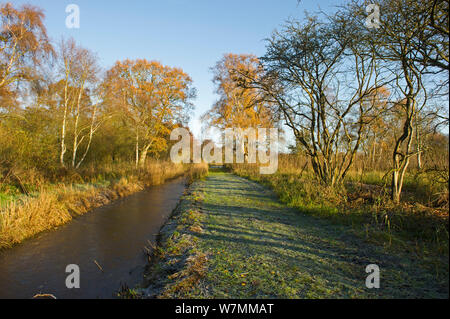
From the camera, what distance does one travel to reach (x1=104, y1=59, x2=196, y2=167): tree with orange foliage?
21.1 m

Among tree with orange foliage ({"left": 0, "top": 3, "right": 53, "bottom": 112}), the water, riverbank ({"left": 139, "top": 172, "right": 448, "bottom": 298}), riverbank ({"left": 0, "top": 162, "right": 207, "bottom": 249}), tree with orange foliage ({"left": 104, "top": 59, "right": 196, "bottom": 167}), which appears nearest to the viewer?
riverbank ({"left": 139, "top": 172, "right": 448, "bottom": 298})

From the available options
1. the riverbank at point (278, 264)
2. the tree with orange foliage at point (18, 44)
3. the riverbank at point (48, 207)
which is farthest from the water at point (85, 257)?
the tree with orange foliage at point (18, 44)

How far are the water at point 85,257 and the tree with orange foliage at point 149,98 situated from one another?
13.9m

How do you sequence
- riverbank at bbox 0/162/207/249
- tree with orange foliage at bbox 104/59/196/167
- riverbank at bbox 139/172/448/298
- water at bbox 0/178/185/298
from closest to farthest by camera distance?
1. riverbank at bbox 139/172/448/298
2. water at bbox 0/178/185/298
3. riverbank at bbox 0/162/207/249
4. tree with orange foliage at bbox 104/59/196/167

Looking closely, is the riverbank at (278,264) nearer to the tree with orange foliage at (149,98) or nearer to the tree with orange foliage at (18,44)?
the tree with orange foliage at (18,44)

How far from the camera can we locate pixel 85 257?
16.2 feet

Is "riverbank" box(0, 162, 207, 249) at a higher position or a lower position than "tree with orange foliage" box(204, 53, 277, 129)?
lower

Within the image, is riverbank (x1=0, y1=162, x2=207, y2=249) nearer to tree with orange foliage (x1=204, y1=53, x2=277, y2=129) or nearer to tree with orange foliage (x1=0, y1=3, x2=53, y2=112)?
tree with orange foliage (x1=0, y1=3, x2=53, y2=112)

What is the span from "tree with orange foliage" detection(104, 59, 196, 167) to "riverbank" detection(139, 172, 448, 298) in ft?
56.8

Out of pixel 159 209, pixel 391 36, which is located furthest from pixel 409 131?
pixel 159 209

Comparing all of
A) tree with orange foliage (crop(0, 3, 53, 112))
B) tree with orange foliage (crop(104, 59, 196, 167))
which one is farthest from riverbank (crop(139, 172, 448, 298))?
tree with orange foliage (crop(104, 59, 196, 167))

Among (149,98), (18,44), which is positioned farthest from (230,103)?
(18,44)
